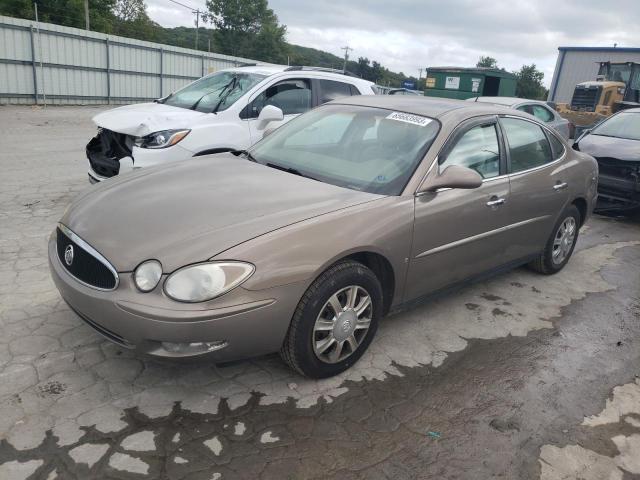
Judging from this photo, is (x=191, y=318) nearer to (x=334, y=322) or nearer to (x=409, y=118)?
(x=334, y=322)

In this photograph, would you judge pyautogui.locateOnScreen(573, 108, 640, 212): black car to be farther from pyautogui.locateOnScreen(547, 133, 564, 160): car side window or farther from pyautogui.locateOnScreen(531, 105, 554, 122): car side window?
pyautogui.locateOnScreen(547, 133, 564, 160): car side window

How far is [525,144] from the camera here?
171 inches

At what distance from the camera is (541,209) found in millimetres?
4402

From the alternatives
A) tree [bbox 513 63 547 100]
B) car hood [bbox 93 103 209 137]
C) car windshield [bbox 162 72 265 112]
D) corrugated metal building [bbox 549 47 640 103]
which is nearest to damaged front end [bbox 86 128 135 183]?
car hood [bbox 93 103 209 137]

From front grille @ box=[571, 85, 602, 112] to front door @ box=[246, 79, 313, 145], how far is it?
15933mm

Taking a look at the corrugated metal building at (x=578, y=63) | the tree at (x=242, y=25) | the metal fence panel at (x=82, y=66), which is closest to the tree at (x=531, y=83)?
the tree at (x=242, y=25)

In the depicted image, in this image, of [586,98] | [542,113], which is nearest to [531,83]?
[586,98]

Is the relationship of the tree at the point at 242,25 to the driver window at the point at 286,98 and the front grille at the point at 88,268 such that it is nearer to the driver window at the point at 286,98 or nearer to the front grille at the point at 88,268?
the driver window at the point at 286,98

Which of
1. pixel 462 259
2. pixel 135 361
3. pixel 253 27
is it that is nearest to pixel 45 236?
pixel 135 361

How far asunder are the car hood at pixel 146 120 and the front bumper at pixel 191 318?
322 centimetres

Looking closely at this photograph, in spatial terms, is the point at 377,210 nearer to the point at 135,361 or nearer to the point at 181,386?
the point at 181,386

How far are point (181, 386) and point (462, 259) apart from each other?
6.88ft

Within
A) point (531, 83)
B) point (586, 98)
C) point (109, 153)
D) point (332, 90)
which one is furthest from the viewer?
point (531, 83)

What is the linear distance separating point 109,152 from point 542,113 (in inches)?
316
